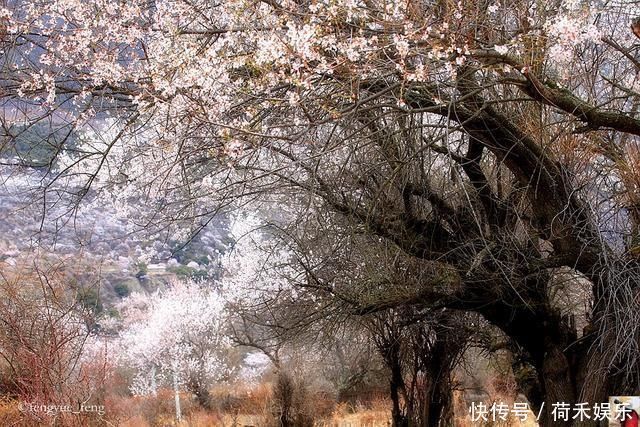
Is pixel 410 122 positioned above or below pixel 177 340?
below

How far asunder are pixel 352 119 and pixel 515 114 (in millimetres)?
1701

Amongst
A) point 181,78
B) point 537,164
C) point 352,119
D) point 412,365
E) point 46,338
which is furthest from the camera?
point 412,365

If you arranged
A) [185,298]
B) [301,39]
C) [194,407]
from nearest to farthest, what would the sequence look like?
[301,39], [194,407], [185,298]

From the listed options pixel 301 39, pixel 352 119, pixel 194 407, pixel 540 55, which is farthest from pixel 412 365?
pixel 194 407

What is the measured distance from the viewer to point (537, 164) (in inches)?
217

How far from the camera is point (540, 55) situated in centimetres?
397

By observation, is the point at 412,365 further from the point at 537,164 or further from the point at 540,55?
the point at 540,55

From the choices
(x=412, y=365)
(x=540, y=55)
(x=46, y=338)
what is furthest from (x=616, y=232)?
(x=46, y=338)

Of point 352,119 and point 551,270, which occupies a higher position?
point 352,119

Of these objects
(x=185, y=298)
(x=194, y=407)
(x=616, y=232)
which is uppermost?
(x=185, y=298)

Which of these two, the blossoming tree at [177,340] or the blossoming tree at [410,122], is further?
the blossoming tree at [177,340]

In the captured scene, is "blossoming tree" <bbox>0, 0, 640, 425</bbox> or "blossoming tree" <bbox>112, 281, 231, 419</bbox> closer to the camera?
"blossoming tree" <bbox>0, 0, 640, 425</bbox>

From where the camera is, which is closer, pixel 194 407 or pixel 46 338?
pixel 46 338

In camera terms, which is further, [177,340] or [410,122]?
[177,340]
